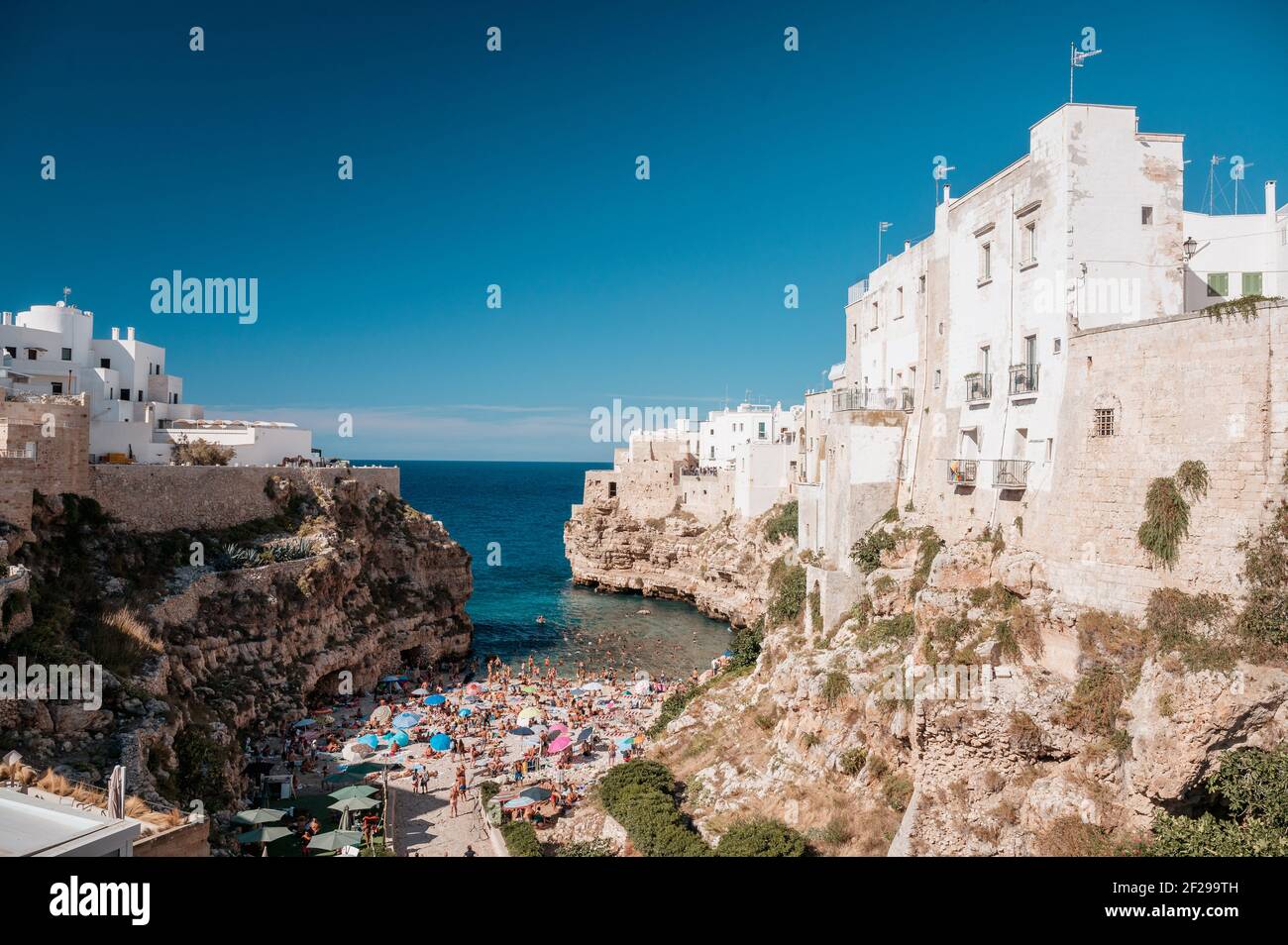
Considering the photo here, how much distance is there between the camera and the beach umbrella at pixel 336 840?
57.4ft

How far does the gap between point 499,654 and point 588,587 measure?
19110mm

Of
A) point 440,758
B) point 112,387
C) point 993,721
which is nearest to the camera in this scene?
point 993,721

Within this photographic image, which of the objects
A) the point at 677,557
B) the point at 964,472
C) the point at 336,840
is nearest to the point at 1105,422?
the point at 964,472

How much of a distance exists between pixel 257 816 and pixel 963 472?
17847 millimetres

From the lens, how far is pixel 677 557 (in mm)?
54406

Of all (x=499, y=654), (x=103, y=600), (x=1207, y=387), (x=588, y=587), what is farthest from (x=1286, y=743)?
(x=588, y=587)

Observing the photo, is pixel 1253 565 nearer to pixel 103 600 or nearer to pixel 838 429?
pixel 838 429

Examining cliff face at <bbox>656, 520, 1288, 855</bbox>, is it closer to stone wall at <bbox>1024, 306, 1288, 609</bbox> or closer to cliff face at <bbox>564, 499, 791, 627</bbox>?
stone wall at <bbox>1024, 306, 1288, 609</bbox>

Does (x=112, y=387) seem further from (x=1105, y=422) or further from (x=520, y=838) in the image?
(x=1105, y=422)

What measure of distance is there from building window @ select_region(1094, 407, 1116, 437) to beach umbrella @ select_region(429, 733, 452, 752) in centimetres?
2035

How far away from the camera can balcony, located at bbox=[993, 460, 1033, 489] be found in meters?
16.5

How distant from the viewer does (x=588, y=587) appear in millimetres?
58750

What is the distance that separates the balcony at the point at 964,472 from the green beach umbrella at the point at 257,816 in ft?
56.6
